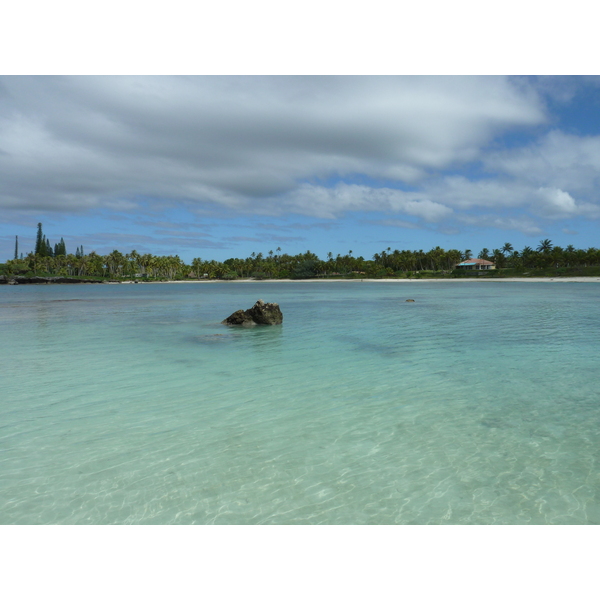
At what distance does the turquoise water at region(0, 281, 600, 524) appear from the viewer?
18.5 ft

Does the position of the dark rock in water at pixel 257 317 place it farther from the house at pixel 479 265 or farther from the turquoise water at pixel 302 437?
the house at pixel 479 265

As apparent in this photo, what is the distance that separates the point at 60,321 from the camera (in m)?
31.1

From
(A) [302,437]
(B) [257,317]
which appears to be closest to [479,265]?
(B) [257,317]

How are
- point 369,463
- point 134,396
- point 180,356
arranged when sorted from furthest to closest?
point 180,356 → point 134,396 → point 369,463

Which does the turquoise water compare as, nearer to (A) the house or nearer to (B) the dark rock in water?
(B) the dark rock in water

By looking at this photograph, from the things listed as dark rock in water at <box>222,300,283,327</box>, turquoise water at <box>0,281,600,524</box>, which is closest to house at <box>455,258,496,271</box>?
dark rock in water at <box>222,300,283,327</box>

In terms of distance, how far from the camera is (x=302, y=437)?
796cm

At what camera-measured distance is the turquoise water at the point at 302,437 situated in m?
5.63

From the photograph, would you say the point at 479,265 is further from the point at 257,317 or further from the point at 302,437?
the point at 302,437

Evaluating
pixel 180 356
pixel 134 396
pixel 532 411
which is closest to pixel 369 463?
pixel 532 411

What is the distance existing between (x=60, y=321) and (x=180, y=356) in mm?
19663

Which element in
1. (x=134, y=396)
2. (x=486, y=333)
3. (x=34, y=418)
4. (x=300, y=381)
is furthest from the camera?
(x=486, y=333)
